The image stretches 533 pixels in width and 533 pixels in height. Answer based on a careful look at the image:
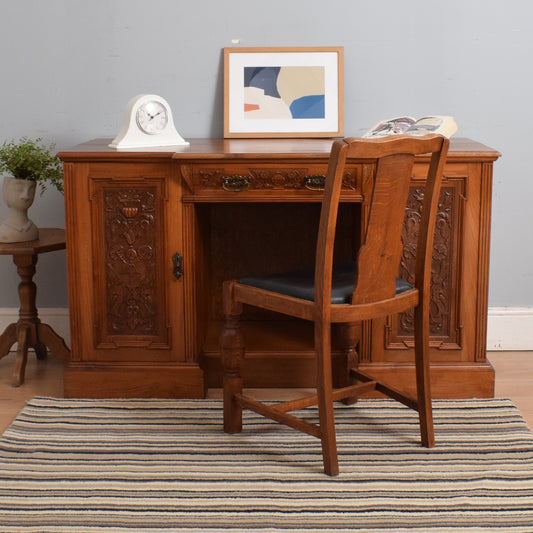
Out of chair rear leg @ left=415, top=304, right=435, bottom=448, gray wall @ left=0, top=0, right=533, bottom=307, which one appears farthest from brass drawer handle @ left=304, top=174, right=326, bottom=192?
gray wall @ left=0, top=0, right=533, bottom=307

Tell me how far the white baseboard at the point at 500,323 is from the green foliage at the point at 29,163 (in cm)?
67

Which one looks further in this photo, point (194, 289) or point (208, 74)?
point (208, 74)

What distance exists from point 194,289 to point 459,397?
1129 mm

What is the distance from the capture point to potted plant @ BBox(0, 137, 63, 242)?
3.17 m

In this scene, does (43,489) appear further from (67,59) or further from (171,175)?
(67,59)

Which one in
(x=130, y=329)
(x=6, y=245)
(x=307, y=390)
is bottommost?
(x=307, y=390)

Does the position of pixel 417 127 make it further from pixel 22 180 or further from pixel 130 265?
pixel 22 180

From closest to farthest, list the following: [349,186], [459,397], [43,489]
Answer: [43,489]
[349,186]
[459,397]

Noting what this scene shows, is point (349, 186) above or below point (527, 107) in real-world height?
below

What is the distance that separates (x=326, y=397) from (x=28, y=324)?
5.02 ft

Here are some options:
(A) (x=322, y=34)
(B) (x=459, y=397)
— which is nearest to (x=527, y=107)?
(A) (x=322, y=34)

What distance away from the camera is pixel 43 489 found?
233cm

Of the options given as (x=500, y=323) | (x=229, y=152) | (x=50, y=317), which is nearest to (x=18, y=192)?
(x=50, y=317)

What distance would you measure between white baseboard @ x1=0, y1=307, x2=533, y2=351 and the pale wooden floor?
50mm
